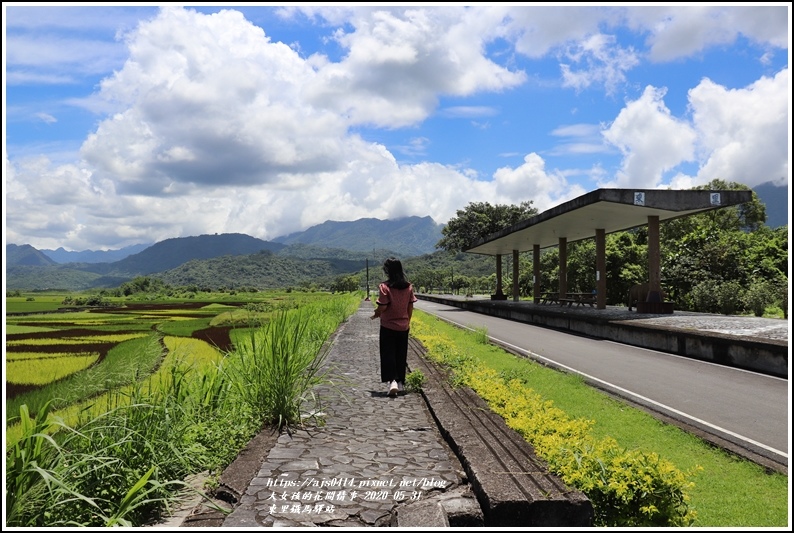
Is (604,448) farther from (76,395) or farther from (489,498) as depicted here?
(76,395)

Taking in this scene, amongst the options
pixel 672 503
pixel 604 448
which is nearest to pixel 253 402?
pixel 604 448

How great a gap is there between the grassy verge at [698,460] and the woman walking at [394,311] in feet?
6.00

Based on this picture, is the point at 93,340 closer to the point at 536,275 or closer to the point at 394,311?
the point at 394,311

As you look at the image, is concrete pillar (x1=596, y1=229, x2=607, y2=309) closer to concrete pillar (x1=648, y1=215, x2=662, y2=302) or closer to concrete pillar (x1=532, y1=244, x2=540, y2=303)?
concrete pillar (x1=648, y1=215, x2=662, y2=302)

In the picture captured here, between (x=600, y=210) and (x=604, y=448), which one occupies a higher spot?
(x=600, y=210)

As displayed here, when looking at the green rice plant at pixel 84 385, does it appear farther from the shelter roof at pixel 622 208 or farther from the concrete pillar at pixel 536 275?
the concrete pillar at pixel 536 275

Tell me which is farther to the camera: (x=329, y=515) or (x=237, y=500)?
(x=237, y=500)

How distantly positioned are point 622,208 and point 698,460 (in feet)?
50.2

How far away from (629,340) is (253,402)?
39.1ft

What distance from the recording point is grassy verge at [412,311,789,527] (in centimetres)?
381

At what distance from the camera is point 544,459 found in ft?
13.8

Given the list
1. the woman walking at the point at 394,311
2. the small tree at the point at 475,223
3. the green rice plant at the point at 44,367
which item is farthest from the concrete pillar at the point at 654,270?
the small tree at the point at 475,223

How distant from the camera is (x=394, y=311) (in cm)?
744

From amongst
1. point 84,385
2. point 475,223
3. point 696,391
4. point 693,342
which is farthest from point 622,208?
point 475,223
